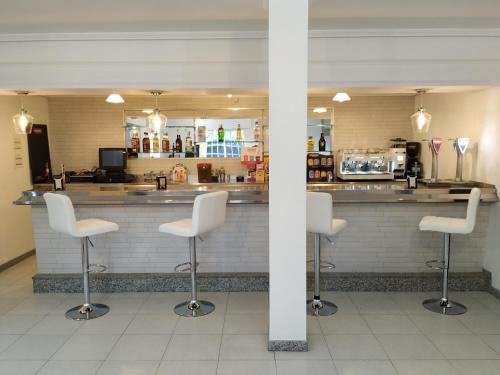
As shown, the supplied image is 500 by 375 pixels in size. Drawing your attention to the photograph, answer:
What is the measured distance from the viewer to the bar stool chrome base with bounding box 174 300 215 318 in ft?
12.9

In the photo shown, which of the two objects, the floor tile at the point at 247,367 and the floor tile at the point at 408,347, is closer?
the floor tile at the point at 247,367

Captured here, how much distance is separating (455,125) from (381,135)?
1.95 m

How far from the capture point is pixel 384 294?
175 inches

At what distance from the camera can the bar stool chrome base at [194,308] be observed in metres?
3.94

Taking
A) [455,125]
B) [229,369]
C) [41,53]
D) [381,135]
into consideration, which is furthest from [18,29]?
[381,135]

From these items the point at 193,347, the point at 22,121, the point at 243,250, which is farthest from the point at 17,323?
the point at 243,250

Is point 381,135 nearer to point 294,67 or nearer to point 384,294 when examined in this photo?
point 384,294

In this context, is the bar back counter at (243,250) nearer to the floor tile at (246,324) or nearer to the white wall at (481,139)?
the white wall at (481,139)

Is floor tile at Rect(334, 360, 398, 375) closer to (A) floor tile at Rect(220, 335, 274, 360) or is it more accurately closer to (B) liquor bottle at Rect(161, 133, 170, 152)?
(A) floor tile at Rect(220, 335, 274, 360)

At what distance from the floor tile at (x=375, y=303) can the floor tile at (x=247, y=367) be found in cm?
132

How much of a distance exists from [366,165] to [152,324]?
4.17 meters

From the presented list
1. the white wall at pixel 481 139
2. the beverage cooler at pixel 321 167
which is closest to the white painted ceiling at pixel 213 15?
the white wall at pixel 481 139

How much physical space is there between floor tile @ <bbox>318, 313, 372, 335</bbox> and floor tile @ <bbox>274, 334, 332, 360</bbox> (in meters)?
0.20

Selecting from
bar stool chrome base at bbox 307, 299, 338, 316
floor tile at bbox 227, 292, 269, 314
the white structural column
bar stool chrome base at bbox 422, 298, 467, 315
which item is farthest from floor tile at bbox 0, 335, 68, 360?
bar stool chrome base at bbox 422, 298, 467, 315
